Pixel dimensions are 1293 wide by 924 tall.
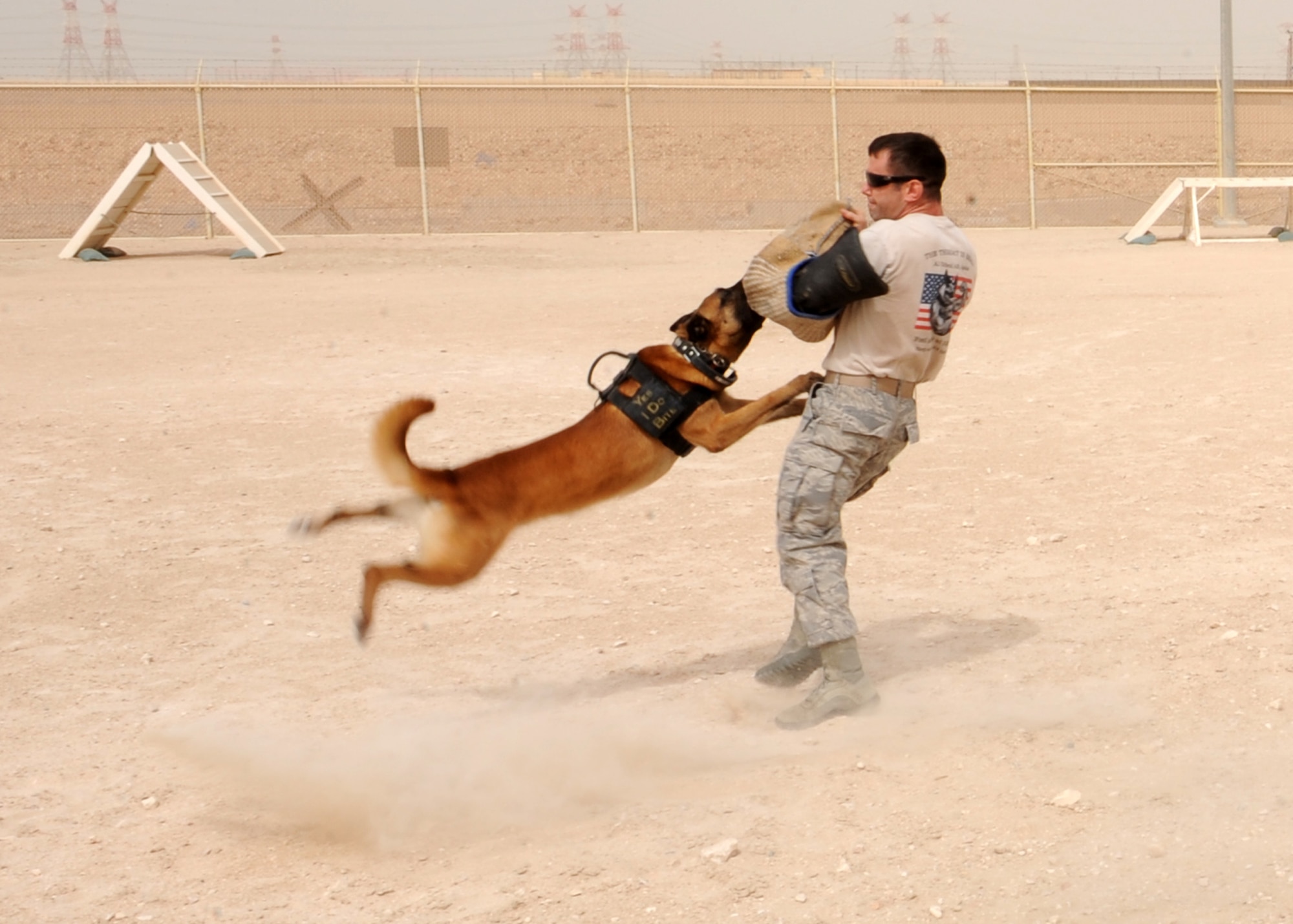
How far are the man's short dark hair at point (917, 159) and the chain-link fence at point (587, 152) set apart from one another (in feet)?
82.1

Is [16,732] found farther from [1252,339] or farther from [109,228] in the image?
[109,228]

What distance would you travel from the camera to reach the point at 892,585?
5.98 metres

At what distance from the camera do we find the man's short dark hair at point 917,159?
4078mm

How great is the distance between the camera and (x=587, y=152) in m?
32.9

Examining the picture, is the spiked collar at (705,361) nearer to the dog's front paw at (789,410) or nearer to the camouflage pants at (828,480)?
the dog's front paw at (789,410)

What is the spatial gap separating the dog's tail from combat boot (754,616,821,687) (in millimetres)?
1336

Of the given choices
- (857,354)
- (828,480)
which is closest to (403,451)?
(828,480)

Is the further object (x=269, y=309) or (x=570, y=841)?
(x=269, y=309)

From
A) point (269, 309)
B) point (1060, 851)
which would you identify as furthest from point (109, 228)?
point (1060, 851)

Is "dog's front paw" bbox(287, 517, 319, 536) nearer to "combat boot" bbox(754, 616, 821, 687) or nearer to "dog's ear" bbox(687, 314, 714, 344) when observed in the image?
"dog's ear" bbox(687, 314, 714, 344)

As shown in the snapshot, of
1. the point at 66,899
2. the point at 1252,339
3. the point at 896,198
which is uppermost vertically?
the point at 896,198

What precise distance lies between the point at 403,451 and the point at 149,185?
1472cm

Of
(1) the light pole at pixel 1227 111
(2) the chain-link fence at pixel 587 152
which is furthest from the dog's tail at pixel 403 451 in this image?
(2) the chain-link fence at pixel 587 152

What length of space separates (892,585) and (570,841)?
8.57ft
